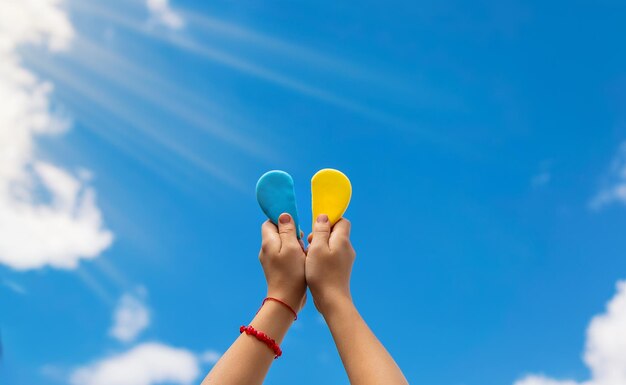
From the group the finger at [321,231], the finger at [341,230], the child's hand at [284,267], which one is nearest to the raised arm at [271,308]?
the child's hand at [284,267]

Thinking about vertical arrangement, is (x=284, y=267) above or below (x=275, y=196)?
below

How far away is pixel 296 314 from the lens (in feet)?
12.2

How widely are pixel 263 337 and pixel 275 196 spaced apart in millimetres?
1189

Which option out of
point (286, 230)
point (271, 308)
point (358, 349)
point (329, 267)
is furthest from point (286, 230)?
point (358, 349)

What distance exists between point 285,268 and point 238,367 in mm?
825

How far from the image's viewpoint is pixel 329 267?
3740 millimetres

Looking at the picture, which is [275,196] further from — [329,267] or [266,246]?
[329,267]

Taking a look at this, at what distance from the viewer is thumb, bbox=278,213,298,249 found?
394cm

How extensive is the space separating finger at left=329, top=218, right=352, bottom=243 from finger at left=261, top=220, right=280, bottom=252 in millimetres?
332

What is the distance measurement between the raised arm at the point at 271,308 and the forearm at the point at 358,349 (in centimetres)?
28

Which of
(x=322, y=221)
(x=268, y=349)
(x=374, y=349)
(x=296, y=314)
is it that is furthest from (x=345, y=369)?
(x=322, y=221)

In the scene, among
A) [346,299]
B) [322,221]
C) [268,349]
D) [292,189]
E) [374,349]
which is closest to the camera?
[374,349]

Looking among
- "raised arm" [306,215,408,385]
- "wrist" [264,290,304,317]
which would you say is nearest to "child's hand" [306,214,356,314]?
"raised arm" [306,215,408,385]

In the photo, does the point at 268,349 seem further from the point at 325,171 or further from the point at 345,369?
the point at 325,171
